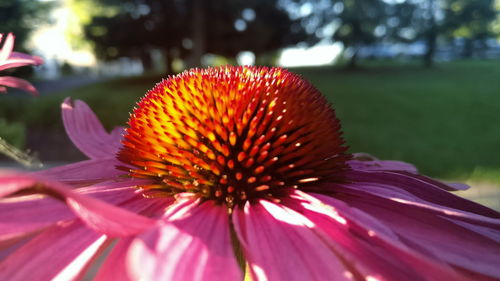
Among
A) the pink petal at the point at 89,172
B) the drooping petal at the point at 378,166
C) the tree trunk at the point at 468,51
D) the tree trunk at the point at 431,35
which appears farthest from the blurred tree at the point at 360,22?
the pink petal at the point at 89,172

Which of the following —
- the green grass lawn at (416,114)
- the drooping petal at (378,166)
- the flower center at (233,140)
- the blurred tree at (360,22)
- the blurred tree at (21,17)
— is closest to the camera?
the flower center at (233,140)

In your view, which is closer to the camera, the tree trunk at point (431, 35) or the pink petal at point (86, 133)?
the pink petal at point (86, 133)

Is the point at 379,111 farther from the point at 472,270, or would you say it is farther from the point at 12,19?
the point at 472,270

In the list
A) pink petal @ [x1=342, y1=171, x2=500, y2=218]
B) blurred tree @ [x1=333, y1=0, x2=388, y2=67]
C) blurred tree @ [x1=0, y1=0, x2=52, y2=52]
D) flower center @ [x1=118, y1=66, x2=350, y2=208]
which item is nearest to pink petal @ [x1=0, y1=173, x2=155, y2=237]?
flower center @ [x1=118, y1=66, x2=350, y2=208]

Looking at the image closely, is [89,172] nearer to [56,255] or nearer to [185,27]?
[56,255]

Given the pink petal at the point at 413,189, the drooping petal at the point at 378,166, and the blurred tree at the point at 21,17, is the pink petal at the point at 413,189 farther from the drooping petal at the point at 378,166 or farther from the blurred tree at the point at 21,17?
the blurred tree at the point at 21,17

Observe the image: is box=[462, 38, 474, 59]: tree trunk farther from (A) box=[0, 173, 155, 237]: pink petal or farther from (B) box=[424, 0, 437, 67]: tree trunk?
(B) box=[424, 0, 437, 67]: tree trunk
